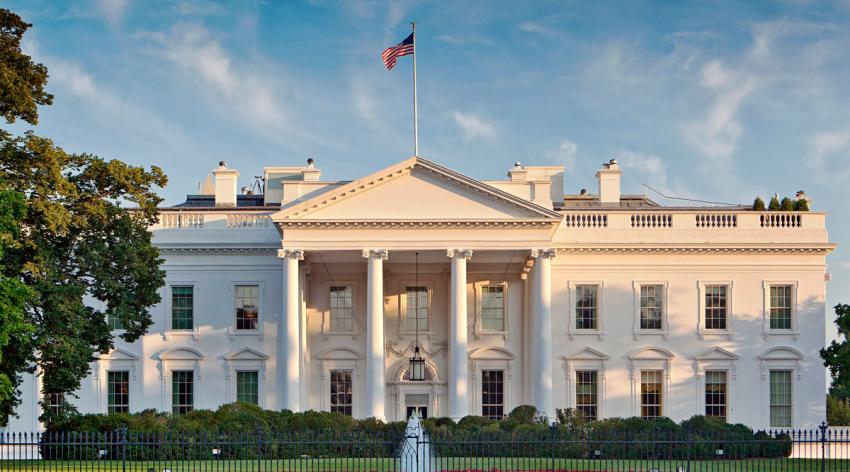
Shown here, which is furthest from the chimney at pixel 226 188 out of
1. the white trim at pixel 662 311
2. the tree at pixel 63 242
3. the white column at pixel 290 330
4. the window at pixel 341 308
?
the white trim at pixel 662 311

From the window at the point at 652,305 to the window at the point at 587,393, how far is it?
312cm

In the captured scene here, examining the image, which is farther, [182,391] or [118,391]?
[182,391]

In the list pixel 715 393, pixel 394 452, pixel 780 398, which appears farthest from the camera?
pixel 715 393

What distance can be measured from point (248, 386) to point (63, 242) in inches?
606

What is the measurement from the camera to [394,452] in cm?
2595

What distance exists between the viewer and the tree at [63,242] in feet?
94.5

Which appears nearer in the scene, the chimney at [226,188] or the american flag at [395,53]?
the american flag at [395,53]

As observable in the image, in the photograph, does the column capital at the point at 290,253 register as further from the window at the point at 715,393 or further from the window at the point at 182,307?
the window at the point at 715,393

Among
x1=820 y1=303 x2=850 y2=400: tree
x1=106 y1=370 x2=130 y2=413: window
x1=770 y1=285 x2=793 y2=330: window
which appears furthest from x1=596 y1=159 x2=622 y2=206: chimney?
x1=106 y1=370 x2=130 y2=413: window

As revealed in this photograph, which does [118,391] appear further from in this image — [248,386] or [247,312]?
[247,312]

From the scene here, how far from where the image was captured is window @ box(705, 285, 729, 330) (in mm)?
45406

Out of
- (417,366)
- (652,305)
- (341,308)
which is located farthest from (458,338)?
(652,305)

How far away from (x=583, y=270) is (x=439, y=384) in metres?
7.81

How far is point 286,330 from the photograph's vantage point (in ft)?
136
